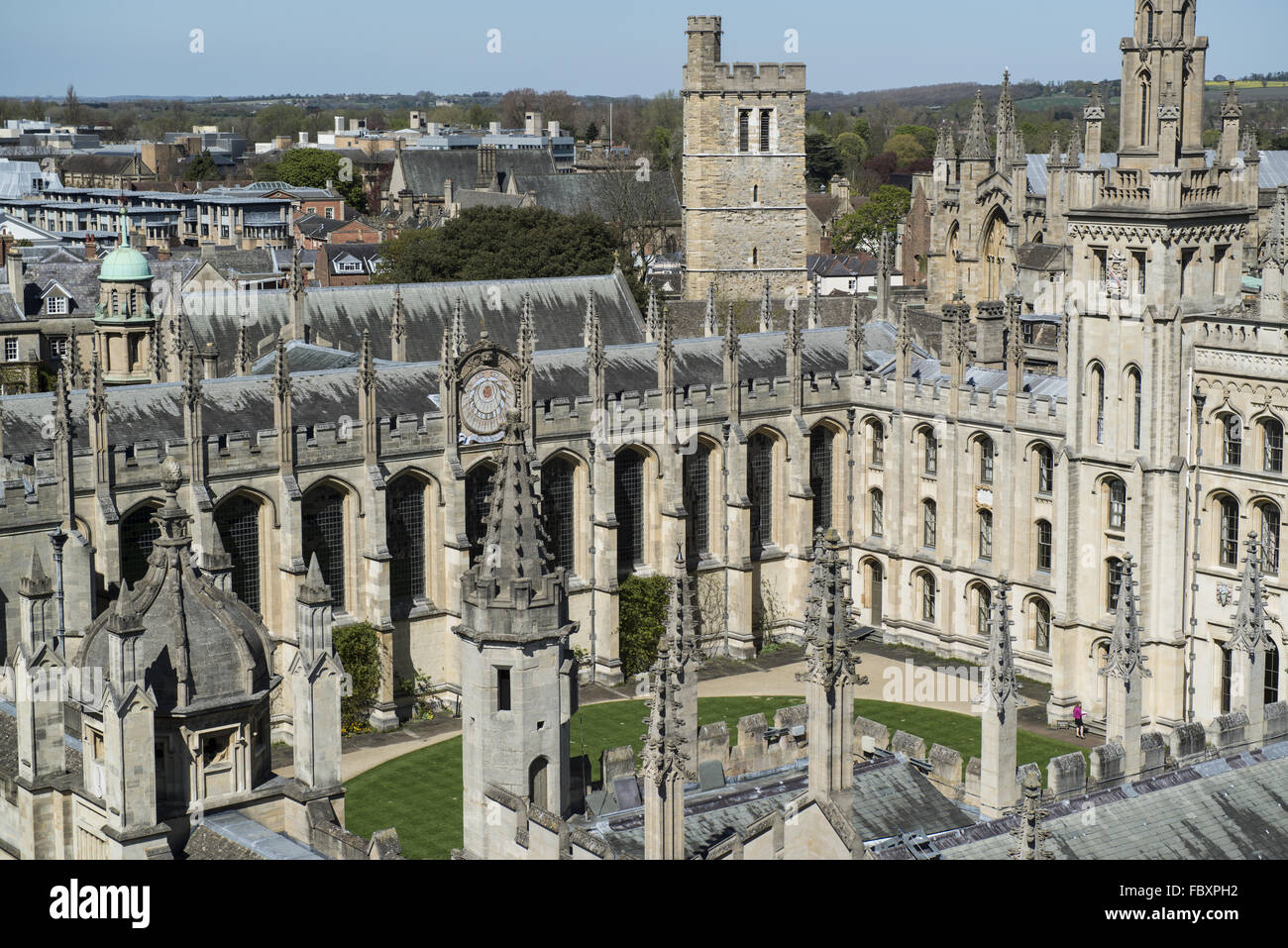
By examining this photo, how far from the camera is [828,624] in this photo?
22.6 metres

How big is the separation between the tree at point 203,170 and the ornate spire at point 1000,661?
529ft

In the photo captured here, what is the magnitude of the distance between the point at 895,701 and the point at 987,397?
8616 mm

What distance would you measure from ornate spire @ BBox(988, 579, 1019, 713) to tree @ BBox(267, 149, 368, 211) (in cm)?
14429

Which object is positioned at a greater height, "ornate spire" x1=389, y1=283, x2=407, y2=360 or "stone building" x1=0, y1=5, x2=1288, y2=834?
"ornate spire" x1=389, y1=283, x2=407, y2=360

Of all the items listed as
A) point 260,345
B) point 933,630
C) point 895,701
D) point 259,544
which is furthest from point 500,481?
point 260,345

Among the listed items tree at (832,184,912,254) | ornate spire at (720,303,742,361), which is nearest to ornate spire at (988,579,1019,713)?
ornate spire at (720,303,742,361)

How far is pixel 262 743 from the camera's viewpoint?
2575cm

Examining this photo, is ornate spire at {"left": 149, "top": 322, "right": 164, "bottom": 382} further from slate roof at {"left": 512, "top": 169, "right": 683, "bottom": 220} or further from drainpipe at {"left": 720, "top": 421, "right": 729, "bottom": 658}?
slate roof at {"left": 512, "top": 169, "right": 683, "bottom": 220}

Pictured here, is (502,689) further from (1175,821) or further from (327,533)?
(327,533)

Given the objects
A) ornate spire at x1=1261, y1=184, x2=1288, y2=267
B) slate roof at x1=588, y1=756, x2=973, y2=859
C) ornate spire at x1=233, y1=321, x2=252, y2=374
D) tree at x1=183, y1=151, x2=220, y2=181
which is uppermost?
tree at x1=183, y1=151, x2=220, y2=181

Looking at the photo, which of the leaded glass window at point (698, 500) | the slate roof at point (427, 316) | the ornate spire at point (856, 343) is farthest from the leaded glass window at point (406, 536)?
the ornate spire at point (856, 343)

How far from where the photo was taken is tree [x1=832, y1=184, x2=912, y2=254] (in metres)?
141

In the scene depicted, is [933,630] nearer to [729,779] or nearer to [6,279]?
[729,779]

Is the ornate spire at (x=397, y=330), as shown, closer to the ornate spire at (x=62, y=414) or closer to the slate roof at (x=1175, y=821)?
the ornate spire at (x=62, y=414)
